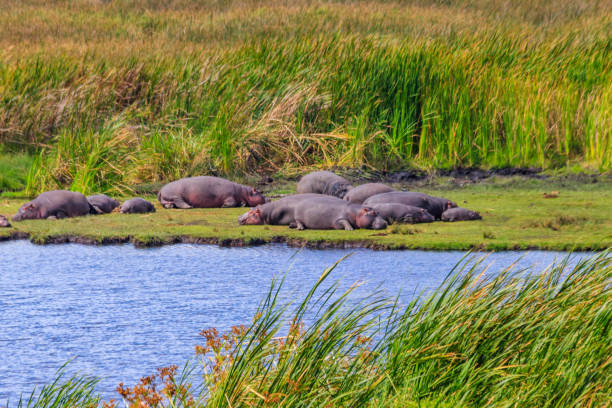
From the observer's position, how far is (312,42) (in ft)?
59.8

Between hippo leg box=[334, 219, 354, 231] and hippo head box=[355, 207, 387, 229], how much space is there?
0.42 ft

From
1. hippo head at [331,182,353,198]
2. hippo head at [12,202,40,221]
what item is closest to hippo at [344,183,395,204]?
hippo head at [331,182,353,198]

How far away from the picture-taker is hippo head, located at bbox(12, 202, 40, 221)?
11633 mm

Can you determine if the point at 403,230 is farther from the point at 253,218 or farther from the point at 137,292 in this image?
the point at 137,292

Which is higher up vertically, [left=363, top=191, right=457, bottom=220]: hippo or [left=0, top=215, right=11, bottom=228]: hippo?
[left=363, top=191, right=457, bottom=220]: hippo

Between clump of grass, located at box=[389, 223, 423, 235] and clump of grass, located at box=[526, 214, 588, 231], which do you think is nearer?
clump of grass, located at box=[389, 223, 423, 235]

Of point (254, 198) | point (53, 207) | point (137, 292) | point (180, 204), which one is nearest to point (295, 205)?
point (254, 198)

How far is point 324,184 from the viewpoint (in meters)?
13.5

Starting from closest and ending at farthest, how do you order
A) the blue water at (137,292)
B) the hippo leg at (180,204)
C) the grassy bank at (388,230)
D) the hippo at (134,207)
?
the blue water at (137,292) < the grassy bank at (388,230) < the hippo at (134,207) < the hippo leg at (180,204)

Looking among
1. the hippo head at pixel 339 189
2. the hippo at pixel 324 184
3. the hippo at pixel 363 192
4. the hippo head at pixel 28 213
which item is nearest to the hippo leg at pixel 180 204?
the hippo at pixel 324 184

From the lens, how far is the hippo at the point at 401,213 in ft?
37.2

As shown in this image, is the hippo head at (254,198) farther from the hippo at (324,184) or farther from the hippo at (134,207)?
the hippo at (134,207)

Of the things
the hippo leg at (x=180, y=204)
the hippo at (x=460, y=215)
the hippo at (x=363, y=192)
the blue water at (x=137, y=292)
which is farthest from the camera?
the hippo leg at (x=180, y=204)

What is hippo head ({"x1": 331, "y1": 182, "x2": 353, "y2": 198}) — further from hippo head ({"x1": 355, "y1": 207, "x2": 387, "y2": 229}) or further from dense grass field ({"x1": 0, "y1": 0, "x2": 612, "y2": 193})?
hippo head ({"x1": 355, "y1": 207, "x2": 387, "y2": 229})
